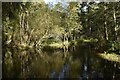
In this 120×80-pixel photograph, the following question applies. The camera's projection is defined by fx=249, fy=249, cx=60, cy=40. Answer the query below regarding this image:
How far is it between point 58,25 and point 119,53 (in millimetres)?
20309

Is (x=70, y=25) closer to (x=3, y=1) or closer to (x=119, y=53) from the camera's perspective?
(x=119, y=53)

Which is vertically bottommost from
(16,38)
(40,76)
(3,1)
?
(40,76)

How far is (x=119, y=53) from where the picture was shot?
75.8ft

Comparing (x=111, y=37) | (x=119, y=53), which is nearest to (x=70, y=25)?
(x=111, y=37)

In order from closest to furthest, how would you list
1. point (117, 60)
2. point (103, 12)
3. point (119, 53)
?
point (117, 60) < point (119, 53) < point (103, 12)

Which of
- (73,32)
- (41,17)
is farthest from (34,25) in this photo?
(73,32)

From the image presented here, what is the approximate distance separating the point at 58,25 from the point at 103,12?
1443 cm

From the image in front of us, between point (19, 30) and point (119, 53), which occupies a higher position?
point (19, 30)

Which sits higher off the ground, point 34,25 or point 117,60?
point 34,25

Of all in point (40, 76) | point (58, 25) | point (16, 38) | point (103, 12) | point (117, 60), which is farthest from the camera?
point (58, 25)

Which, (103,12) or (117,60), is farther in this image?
(103,12)

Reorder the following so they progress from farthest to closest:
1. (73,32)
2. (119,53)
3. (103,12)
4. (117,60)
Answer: (73,32)
(103,12)
(119,53)
(117,60)

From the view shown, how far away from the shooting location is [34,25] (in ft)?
117

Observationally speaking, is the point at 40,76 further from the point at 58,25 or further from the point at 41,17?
the point at 58,25
